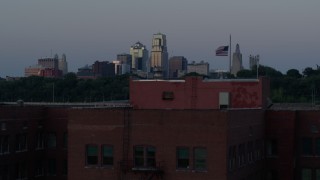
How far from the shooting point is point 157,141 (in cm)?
4956

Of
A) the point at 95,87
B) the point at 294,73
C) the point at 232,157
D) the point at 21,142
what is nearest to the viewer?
the point at 232,157

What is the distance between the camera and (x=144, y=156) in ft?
163

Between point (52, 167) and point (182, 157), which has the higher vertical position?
point (182, 157)

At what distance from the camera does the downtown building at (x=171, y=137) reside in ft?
161

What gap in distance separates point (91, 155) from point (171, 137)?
6326 millimetres

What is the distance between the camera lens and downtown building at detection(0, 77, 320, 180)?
49031 millimetres

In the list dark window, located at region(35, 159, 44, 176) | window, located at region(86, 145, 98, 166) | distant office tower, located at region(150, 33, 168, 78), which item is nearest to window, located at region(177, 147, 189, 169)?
window, located at region(86, 145, 98, 166)

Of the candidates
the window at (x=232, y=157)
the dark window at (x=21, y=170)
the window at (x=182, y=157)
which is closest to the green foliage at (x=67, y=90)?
the dark window at (x=21, y=170)

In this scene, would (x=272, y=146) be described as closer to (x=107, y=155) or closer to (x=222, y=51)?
(x=222, y=51)

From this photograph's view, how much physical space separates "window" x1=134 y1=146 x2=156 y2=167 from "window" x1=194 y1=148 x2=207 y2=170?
9.97 ft

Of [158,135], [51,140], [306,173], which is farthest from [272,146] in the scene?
[51,140]

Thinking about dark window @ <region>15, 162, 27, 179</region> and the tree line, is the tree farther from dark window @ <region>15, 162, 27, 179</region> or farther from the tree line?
dark window @ <region>15, 162, 27, 179</region>

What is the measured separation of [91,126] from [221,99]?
1795 centimetres

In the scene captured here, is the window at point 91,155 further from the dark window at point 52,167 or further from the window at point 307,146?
the window at point 307,146
